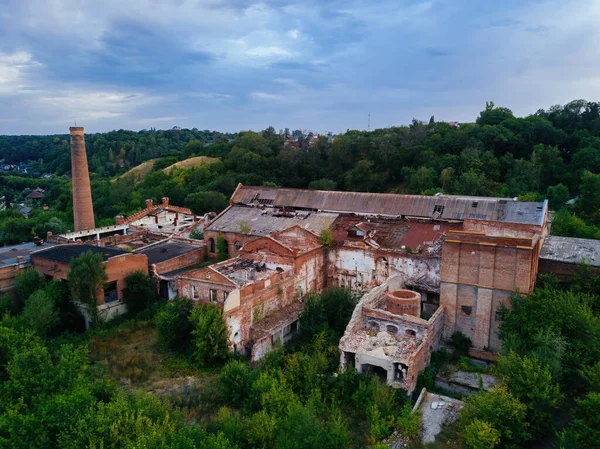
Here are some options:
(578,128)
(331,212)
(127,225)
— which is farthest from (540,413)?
(578,128)

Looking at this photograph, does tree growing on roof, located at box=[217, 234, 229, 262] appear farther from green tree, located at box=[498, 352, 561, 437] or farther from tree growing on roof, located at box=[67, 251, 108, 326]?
green tree, located at box=[498, 352, 561, 437]

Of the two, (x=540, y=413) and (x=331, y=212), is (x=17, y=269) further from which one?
(x=540, y=413)

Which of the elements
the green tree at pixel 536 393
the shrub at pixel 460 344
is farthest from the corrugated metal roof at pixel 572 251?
the green tree at pixel 536 393

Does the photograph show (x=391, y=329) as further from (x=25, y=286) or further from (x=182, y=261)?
(x=25, y=286)

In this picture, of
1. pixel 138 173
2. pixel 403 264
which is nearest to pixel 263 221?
pixel 403 264

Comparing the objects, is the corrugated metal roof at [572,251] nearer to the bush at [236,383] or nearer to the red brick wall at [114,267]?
the bush at [236,383]

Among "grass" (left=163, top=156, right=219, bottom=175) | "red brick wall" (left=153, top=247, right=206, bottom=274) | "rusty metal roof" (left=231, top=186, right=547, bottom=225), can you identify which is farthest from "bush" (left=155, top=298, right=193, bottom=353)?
"grass" (left=163, top=156, right=219, bottom=175)
